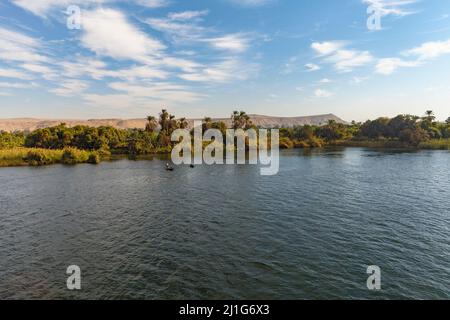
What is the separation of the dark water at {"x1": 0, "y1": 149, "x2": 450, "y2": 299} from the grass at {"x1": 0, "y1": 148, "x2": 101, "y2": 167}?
32428 millimetres

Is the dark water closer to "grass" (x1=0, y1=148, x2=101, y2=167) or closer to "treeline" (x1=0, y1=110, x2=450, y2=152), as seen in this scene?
"grass" (x1=0, y1=148, x2=101, y2=167)

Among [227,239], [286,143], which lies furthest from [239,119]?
[227,239]

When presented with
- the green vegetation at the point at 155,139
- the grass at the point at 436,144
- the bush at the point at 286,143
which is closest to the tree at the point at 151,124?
the green vegetation at the point at 155,139

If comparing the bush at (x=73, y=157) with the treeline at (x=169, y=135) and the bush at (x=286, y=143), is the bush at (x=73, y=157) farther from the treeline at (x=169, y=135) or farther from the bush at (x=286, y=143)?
the bush at (x=286, y=143)

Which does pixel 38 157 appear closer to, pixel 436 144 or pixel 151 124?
pixel 151 124

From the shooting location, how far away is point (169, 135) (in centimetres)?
14075

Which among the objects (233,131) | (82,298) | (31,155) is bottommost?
(82,298)

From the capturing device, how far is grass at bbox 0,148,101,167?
89.8 m

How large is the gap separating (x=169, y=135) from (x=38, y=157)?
197ft

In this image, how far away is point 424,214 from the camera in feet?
128

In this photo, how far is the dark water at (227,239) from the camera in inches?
893
